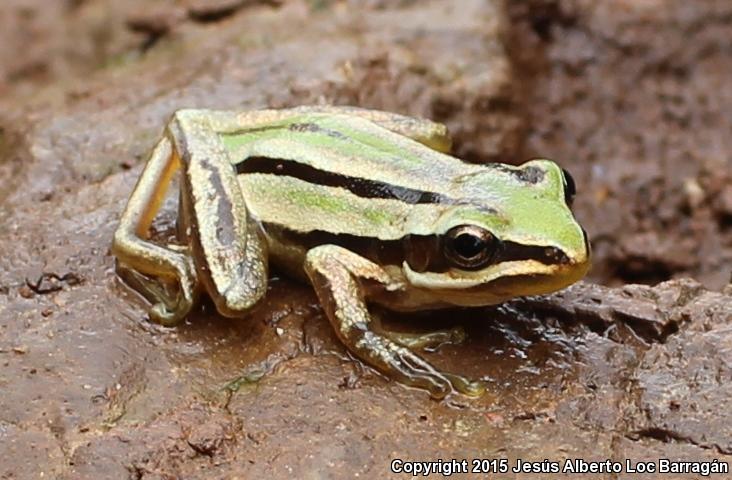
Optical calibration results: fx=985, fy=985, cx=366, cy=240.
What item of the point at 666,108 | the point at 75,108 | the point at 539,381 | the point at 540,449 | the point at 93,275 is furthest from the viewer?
the point at 666,108

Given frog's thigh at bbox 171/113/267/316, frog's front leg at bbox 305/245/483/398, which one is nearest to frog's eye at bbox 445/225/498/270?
frog's front leg at bbox 305/245/483/398

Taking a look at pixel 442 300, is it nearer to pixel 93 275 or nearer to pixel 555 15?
pixel 93 275

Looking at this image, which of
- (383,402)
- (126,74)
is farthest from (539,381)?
(126,74)

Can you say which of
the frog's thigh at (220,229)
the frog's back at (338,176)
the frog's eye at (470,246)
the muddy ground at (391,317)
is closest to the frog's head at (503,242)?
the frog's eye at (470,246)

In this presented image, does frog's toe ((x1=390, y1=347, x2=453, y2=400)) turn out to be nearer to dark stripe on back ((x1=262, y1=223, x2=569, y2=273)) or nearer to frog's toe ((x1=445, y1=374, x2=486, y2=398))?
frog's toe ((x1=445, y1=374, x2=486, y2=398))

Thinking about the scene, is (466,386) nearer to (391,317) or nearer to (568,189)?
(391,317)

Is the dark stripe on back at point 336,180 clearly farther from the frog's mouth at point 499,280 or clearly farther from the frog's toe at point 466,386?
the frog's toe at point 466,386
